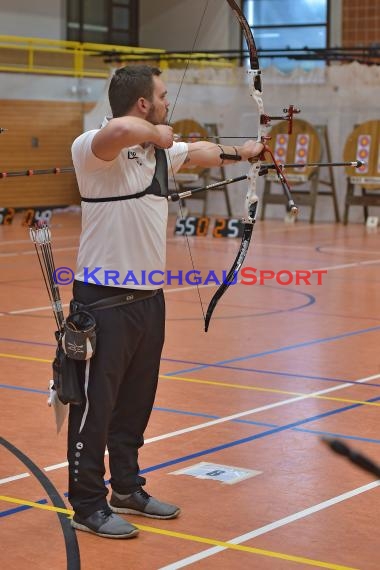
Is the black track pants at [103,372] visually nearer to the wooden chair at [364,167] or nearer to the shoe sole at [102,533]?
the shoe sole at [102,533]

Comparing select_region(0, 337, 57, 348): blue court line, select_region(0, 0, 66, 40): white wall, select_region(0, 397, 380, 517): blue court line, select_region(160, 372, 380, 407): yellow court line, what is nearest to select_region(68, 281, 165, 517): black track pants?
select_region(0, 397, 380, 517): blue court line

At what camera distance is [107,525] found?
10.7 ft

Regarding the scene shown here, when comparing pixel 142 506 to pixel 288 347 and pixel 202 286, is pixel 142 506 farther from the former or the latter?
pixel 202 286

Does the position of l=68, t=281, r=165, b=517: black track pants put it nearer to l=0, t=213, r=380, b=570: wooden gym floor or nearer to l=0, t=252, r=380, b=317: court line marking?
l=0, t=213, r=380, b=570: wooden gym floor

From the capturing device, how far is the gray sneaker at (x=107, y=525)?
325 cm

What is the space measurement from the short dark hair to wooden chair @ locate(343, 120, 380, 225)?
12.0 meters

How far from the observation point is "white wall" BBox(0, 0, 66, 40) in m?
19.0

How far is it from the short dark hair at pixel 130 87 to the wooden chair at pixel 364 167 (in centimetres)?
1199

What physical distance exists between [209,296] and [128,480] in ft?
16.7

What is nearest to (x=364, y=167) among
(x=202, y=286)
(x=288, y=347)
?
(x=202, y=286)

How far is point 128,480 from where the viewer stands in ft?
11.4

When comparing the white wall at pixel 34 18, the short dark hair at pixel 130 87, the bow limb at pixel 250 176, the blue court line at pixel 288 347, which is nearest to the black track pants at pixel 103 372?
the short dark hair at pixel 130 87

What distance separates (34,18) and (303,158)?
6586 mm

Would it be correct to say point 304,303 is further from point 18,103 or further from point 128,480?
point 18,103
